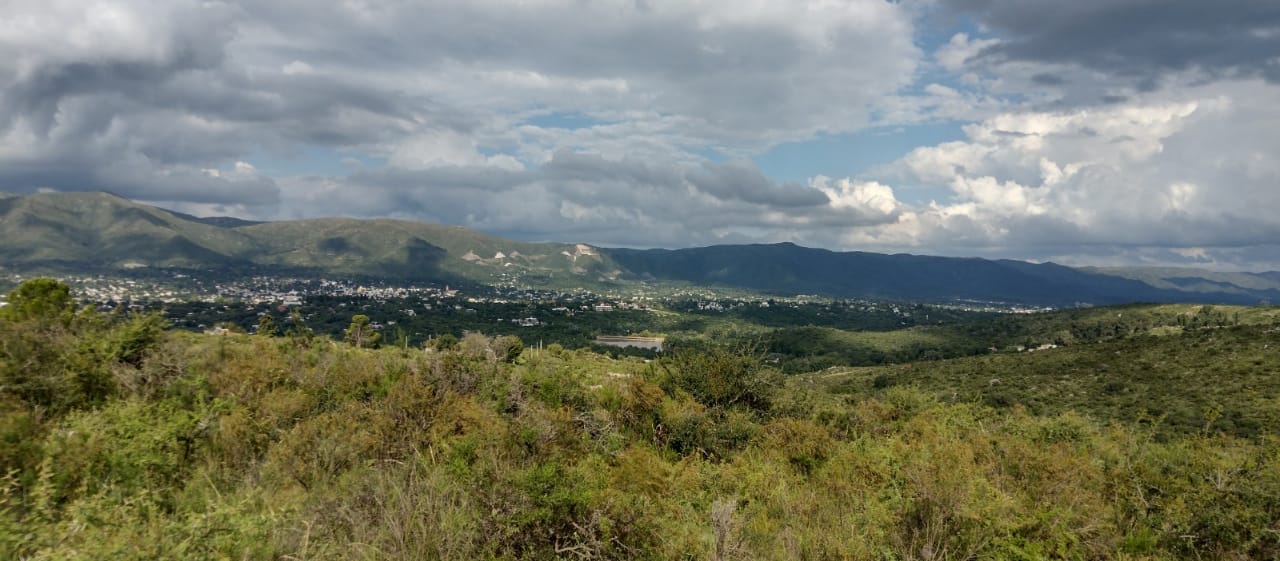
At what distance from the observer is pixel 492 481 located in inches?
298

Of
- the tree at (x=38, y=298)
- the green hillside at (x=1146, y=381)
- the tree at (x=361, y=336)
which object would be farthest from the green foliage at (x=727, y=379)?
the tree at (x=361, y=336)

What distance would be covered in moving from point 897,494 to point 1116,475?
6.35 metres

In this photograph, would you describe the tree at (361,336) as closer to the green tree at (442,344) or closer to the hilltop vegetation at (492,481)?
the green tree at (442,344)

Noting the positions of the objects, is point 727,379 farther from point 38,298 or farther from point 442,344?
point 38,298

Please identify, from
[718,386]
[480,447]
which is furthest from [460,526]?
[718,386]

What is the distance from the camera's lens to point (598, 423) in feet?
52.0

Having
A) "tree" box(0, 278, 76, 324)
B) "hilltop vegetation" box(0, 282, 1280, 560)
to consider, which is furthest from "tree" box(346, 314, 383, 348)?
"hilltop vegetation" box(0, 282, 1280, 560)

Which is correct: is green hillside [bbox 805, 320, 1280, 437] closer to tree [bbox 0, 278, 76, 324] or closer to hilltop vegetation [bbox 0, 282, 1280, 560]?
hilltop vegetation [bbox 0, 282, 1280, 560]

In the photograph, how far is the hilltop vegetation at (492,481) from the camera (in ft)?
20.7

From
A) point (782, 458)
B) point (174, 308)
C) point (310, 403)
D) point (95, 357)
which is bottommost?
point (174, 308)

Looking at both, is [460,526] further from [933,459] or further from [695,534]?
[933,459]

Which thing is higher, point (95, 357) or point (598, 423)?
point (95, 357)

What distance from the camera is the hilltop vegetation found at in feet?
20.7

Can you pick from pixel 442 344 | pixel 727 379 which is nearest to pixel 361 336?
pixel 442 344
